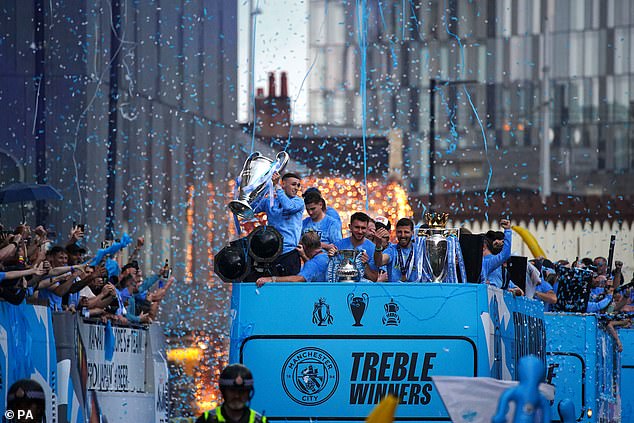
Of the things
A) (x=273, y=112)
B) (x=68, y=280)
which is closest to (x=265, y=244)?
(x=68, y=280)

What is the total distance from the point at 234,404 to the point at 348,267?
3134 millimetres

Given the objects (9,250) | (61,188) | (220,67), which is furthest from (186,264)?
(9,250)

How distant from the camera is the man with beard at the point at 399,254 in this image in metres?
11.9

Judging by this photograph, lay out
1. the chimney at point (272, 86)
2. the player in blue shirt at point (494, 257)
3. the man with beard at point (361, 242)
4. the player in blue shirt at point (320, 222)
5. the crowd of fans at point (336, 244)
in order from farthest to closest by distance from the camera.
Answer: the chimney at point (272, 86), the player in blue shirt at point (320, 222), the player in blue shirt at point (494, 257), the man with beard at point (361, 242), the crowd of fans at point (336, 244)

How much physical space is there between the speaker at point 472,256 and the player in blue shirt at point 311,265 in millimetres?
1058

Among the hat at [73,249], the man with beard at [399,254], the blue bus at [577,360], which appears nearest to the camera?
the man with beard at [399,254]

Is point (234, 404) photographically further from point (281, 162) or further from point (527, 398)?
point (281, 162)

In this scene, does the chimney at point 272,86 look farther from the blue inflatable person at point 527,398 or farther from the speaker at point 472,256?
the blue inflatable person at point 527,398

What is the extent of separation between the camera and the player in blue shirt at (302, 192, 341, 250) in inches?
542

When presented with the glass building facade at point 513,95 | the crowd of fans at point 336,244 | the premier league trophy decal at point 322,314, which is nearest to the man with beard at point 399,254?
the crowd of fans at point 336,244

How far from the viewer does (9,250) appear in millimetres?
12594

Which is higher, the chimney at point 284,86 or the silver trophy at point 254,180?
the chimney at point 284,86

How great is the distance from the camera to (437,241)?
11.7 metres

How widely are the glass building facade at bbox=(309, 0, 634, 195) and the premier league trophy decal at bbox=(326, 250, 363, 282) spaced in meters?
46.8
